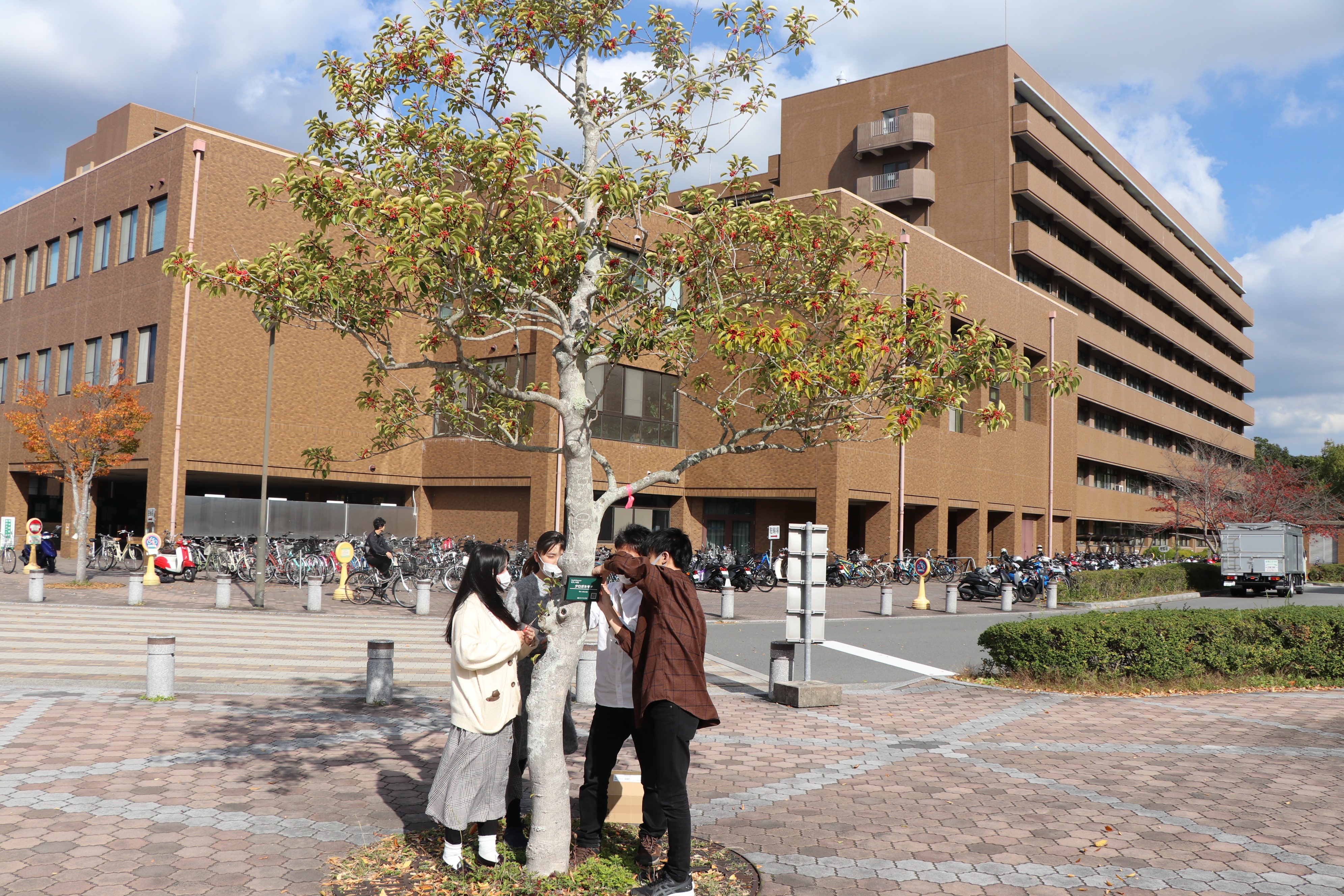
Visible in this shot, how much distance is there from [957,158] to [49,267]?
1480 inches

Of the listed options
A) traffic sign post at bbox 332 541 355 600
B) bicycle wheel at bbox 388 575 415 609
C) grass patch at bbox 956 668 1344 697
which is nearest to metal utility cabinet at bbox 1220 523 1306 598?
grass patch at bbox 956 668 1344 697

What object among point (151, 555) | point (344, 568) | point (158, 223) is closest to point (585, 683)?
point (344, 568)

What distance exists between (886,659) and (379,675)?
785cm

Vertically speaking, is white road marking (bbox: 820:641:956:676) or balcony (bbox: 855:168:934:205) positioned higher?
balcony (bbox: 855:168:934:205)

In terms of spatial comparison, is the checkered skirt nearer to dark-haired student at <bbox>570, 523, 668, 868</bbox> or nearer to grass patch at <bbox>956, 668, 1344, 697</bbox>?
dark-haired student at <bbox>570, 523, 668, 868</bbox>

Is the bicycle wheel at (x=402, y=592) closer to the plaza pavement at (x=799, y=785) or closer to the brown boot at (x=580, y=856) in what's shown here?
the plaza pavement at (x=799, y=785)

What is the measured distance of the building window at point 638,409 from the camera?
31.4 meters

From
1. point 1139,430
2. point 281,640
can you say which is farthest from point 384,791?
point 1139,430

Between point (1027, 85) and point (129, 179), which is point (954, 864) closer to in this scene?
point (129, 179)

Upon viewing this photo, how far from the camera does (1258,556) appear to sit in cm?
3158

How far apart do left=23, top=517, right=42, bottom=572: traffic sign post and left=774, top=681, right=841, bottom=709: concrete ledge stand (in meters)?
18.4

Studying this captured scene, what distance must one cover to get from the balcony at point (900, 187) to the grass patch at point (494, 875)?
42760mm

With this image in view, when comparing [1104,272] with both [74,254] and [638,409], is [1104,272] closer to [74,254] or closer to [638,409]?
[638,409]

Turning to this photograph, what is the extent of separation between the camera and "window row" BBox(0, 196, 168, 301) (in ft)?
91.1
